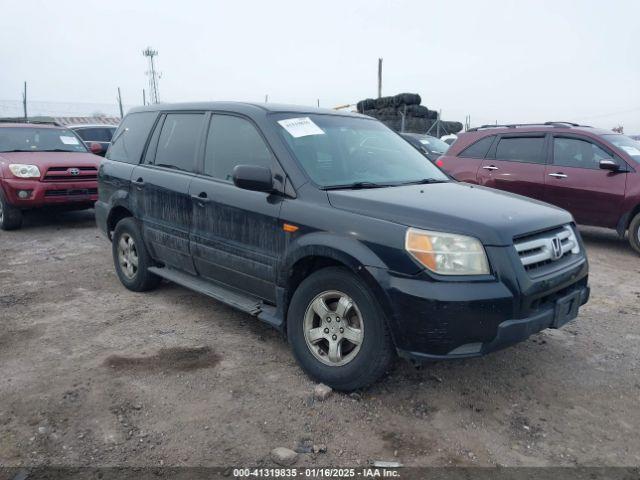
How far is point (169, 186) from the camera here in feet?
14.3

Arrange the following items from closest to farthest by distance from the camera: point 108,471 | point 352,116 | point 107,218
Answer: point 108,471 < point 352,116 < point 107,218

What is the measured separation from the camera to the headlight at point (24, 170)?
312 inches

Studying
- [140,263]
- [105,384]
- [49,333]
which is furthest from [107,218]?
[105,384]

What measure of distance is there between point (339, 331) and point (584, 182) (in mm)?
5381

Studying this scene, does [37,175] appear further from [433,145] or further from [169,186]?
[433,145]

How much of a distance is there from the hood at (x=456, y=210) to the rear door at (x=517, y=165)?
4190mm

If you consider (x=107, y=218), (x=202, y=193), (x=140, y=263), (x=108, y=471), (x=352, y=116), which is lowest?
(x=108, y=471)

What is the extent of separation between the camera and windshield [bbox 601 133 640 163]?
22.7 ft

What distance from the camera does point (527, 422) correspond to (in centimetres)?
293

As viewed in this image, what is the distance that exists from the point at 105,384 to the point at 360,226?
6.16ft

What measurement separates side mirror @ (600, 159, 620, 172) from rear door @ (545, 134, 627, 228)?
0.22ft

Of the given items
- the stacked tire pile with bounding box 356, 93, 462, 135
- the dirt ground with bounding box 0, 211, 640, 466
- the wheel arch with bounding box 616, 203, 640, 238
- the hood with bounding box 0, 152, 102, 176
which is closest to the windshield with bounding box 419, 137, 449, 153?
the wheel arch with bounding box 616, 203, 640, 238

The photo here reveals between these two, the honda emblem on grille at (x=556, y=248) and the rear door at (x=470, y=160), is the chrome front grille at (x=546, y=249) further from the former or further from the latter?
the rear door at (x=470, y=160)

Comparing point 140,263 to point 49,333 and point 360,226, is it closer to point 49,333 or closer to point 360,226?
point 49,333
